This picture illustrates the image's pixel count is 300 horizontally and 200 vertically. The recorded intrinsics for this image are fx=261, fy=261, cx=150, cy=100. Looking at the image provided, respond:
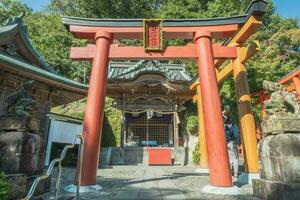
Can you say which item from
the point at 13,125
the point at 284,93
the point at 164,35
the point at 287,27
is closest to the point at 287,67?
the point at 287,27

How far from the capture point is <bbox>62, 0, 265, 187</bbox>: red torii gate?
608cm

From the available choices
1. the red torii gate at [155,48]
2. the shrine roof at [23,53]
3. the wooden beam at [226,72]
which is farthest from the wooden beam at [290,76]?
the shrine roof at [23,53]

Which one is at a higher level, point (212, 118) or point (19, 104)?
point (19, 104)

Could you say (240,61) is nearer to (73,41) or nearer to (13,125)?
(13,125)

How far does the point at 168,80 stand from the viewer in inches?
555

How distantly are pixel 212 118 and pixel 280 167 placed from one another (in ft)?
6.87

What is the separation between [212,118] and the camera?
5.91 m

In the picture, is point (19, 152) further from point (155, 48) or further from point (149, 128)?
point (149, 128)

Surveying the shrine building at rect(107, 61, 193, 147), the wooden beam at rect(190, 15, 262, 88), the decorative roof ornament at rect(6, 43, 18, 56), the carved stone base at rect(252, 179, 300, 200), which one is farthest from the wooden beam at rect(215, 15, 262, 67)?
the decorative roof ornament at rect(6, 43, 18, 56)

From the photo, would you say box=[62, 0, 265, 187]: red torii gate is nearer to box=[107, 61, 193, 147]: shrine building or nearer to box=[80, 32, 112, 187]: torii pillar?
box=[80, 32, 112, 187]: torii pillar

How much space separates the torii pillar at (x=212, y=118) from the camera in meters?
5.51

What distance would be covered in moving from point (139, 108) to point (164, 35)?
8491 mm

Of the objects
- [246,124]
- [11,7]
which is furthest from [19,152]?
[11,7]

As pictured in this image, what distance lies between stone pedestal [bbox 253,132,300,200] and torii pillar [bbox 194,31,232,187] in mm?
1105
